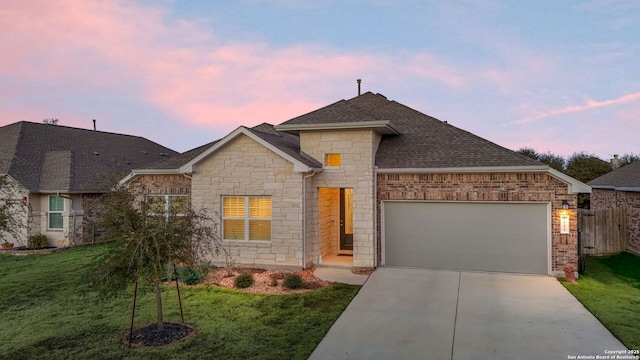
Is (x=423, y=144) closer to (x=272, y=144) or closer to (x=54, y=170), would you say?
(x=272, y=144)

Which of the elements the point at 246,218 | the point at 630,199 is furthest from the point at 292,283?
the point at 630,199

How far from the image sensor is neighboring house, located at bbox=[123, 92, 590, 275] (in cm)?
1055

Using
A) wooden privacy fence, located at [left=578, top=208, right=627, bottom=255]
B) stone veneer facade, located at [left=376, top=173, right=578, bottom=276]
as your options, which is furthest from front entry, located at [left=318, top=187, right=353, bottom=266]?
wooden privacy fence, located at [left=578, top=208, right=627, bottom=255]

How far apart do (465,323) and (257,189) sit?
684 cm

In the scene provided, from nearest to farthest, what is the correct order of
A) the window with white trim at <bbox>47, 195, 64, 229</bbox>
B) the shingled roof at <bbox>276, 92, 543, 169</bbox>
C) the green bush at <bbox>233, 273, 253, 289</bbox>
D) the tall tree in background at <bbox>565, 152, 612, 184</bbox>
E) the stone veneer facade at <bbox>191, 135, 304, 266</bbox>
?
1. the green bush at <bbox>233, 273, 253, 289</bbox>
2. the shingled roof at <bbox>276, 92, 543, 169</bbox>
3. the stone veneer facade at <bbox>191, 135, 304, 266</bbox>
4. the window with white trim at <bbox>47, 195, 64, 229</bbox>
5. the tall tree in background at <bbox>565, 152, 612, 184</bbox>

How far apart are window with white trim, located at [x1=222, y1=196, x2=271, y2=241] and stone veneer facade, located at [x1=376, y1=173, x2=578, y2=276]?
136 inches

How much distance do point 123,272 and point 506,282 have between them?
8846 mm

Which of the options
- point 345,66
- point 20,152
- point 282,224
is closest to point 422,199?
point 282,224

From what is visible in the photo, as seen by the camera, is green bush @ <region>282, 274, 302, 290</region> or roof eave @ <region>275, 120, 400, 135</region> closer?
green bush @ <region>282, 274, 302, 290</region>

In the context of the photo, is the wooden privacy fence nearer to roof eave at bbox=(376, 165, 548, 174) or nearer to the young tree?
roof eave at bbox=(376, 165, 548, 174)

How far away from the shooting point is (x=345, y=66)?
1844cm

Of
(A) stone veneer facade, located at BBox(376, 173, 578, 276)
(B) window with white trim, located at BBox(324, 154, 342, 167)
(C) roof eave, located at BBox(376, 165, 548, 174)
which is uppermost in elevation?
(B) window with white trim, located at BBox(324, 154, 342, 167)

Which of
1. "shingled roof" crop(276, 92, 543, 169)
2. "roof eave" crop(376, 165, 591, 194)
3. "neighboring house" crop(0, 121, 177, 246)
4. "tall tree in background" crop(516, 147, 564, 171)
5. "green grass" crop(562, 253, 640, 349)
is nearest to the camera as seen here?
"green grass" crop(562, 253, 640, 349)

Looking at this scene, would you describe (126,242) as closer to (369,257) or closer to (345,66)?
Answer: (369,257)
